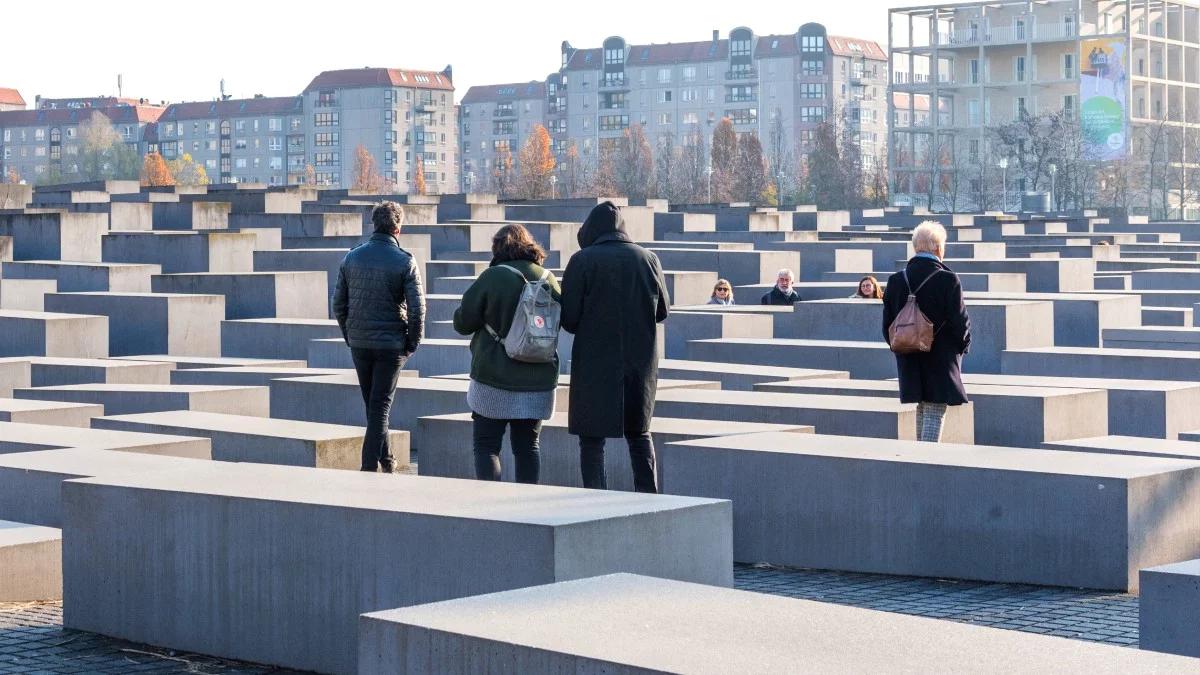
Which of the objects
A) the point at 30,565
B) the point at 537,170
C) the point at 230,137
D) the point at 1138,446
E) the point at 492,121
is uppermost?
the point at 492,121

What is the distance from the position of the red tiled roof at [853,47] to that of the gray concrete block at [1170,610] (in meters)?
157

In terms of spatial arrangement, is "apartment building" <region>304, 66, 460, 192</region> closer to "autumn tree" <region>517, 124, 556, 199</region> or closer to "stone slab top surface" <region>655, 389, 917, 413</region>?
"autumn tree" <region>517, 124, 556, 199</region>

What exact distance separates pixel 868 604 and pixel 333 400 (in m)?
6.53

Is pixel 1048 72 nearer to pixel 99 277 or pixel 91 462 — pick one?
pixel 99 277

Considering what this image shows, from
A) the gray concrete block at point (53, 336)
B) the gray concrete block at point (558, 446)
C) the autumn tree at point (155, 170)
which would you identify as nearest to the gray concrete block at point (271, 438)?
the gray concrete block at point (558, 446)

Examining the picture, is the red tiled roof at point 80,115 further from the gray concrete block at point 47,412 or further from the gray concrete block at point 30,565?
the gray concrete block at point 30,565

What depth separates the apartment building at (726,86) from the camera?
159625mm

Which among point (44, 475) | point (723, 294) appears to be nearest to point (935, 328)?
point (44, 475)

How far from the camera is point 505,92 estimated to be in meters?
188

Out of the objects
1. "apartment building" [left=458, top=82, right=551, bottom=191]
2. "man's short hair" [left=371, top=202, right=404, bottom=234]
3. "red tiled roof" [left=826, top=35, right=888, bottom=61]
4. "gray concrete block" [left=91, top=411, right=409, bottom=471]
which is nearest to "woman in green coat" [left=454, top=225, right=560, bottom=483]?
"man's short hair" [left=371, top=202, right=404, bottom=234]

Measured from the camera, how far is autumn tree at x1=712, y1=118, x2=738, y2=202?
105500 mm

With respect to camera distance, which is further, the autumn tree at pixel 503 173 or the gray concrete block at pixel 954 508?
the autumn tree at pixel 503 173

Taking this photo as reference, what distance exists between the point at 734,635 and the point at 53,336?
13.4 meters

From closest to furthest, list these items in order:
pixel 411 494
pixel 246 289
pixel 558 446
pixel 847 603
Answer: pixel 411 494
pixel 847 603
pixel 558 446
pixel 246 289
